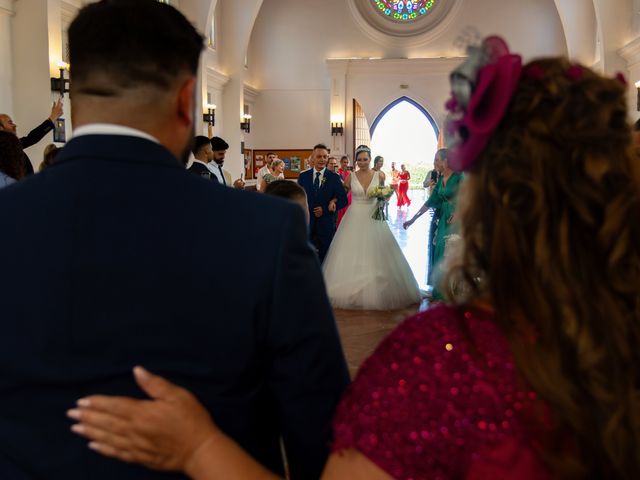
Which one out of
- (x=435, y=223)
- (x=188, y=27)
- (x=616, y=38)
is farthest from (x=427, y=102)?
(x=188, y=27)

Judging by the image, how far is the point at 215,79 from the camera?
16.3 meters

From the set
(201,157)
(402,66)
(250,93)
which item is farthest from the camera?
(250,93)

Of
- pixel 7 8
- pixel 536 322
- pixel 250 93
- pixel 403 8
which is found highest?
pixel 403 8

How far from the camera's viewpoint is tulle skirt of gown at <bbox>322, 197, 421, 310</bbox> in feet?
22.1

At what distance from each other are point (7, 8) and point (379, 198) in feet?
17.3

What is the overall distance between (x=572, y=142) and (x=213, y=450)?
0.71m

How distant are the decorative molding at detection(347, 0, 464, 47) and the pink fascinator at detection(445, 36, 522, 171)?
20698 millimetres

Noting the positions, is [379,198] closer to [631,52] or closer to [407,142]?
[631,52]

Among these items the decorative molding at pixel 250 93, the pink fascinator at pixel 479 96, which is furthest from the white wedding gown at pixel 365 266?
the decorative molding at pixel 250 93

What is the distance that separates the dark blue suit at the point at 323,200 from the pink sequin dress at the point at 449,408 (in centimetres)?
675

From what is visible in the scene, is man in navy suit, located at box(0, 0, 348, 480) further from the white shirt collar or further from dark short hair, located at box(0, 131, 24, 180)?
dark short hair, located at box(0, 131, 24, 180)

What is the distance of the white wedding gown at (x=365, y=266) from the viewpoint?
6733mm

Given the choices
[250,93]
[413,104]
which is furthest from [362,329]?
[413,104]

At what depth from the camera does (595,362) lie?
2.63 feet
